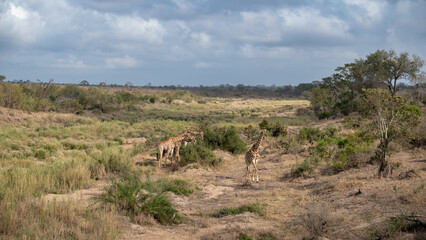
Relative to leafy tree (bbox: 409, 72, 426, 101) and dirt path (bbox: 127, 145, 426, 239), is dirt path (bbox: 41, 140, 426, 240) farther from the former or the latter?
leafy tree (bbox: 409, 72, 426, 101)

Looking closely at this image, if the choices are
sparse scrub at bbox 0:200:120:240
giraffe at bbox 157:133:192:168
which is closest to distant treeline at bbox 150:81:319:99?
giraffe at bbox 157:133:192:168

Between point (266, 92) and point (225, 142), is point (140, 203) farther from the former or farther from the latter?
point (266, 92)

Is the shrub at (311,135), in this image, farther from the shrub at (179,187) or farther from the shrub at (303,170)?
the shrub at (179,187)

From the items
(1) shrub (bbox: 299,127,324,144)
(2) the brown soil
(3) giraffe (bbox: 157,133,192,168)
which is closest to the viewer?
(2) the brown soil

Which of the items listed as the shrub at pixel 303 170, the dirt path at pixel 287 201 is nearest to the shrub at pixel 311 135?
the dirt path at pixel 287 201

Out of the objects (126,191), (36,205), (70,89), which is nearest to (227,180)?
(126,191)

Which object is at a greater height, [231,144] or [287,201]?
[231,144]

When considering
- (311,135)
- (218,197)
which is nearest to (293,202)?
(218,197)

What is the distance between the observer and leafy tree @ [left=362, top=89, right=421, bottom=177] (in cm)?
980

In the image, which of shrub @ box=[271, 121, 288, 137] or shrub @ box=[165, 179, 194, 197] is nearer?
shrub @ box=[165, 179, 194, 197]

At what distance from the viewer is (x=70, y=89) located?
61.0 meters

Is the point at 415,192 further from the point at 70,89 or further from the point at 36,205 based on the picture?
the point at 70,89

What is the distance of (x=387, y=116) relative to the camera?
10.2 m

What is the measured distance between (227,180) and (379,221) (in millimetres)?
6384
